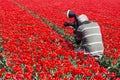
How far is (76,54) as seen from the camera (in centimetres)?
855

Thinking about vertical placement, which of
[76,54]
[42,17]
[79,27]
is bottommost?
[42,17]

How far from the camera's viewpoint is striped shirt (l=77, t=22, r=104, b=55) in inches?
350

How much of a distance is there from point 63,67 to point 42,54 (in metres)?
1.11

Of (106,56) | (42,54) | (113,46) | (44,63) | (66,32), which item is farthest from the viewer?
(66,32)

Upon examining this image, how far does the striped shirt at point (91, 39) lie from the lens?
350 inches

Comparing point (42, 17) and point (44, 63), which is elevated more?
point (44, 63)

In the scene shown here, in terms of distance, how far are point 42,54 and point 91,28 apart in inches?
71.2

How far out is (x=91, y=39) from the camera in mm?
8969

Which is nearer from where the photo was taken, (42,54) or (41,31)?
(42,54)

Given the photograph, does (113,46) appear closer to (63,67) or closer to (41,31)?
(41,31)

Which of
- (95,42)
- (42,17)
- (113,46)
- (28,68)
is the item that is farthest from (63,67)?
(42,17)

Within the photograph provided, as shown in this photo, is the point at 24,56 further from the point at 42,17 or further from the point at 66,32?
the point at 42,17

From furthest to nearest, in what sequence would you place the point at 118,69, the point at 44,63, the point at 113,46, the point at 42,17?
the point at 42,17
the point at 113,46
the point at 118,69
the point at 44,63

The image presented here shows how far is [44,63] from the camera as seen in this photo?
7.09m
